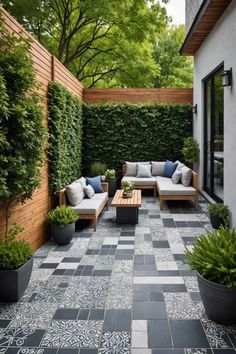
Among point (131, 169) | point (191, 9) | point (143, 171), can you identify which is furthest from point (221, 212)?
point (191, 9)

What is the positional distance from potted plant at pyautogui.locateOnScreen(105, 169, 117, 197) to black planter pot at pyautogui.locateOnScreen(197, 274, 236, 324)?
630cm

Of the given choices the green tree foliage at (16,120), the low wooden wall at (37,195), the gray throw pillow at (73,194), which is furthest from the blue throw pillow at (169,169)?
the green tree foliage at (16,120)

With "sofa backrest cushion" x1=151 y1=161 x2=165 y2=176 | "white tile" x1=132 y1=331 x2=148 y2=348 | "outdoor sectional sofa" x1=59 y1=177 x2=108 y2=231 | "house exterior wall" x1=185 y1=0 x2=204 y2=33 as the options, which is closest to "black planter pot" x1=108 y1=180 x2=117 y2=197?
"sofa backrest cushion" x1=151 y1=161 x2=165 y2=176

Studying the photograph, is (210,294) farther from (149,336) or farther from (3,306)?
(3,306)

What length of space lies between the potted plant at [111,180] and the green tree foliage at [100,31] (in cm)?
529

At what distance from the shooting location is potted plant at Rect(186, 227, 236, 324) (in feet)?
8.53

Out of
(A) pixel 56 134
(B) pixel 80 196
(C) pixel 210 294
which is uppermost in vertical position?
(A) pixel 56 134

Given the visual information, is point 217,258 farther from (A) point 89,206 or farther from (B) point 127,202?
(B) point 127,202

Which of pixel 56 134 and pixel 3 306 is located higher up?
pixel 56 134

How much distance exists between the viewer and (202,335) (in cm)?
258

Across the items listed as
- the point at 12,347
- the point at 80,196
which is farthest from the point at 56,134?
the point at 12,347

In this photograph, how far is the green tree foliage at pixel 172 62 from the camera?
19.2m

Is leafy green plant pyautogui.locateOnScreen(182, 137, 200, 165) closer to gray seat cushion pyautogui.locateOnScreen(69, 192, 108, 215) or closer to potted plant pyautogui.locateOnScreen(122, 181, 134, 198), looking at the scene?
potted plant pyautogui.locateOnScreen(122, 181, 134, 198)

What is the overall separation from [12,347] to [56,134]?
12.6 feet
